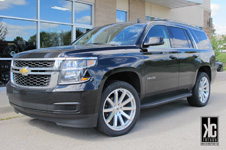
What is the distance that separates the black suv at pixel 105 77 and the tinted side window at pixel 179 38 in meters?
0.03

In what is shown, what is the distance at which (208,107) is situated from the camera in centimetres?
612

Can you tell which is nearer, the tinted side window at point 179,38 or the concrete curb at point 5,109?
the tinted side window at point 179,38

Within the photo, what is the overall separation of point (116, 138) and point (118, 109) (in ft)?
1.49

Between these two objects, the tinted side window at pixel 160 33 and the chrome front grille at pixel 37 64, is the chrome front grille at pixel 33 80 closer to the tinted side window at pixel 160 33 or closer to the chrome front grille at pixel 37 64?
the chrome front grille at pixel 37 64

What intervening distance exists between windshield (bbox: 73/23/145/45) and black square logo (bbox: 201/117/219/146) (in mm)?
1974

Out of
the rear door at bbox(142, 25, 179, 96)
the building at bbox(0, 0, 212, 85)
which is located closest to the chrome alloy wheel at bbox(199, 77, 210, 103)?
the rear door at bbox(142, 25, 179, 96)

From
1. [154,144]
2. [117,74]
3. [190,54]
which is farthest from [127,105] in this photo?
[190,54]

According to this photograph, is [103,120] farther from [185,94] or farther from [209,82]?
[209,82]

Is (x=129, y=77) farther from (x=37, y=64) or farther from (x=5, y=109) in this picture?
(x=5, y=109)

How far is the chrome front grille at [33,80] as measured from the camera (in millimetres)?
3488

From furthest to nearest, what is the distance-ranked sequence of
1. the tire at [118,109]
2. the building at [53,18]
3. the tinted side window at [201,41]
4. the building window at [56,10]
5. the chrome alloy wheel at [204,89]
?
the building window at [56,10]
the building at [53,18]
the tinted side window at [201,41]
the chrome alloy wheel at [204,89]
the tire at [118,109]

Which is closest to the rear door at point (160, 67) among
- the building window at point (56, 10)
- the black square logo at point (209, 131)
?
the black square logo at point (209, 131)

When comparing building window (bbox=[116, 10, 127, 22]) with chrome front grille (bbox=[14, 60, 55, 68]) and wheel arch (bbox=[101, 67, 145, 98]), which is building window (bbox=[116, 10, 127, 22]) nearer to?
wheel arch (bbox=[101, 67, 145, 98])

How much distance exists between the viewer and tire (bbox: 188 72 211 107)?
19.3 feet
